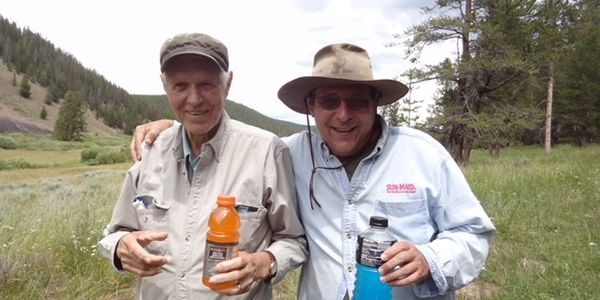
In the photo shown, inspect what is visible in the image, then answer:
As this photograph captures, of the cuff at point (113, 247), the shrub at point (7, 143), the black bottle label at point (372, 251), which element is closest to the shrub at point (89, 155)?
the shrub at point (7, 143)

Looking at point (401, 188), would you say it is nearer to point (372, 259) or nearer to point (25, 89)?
point (372, 259)

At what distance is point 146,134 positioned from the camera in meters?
2.70

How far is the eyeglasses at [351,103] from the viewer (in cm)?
245

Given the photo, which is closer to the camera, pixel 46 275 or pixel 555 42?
pixel 46 275

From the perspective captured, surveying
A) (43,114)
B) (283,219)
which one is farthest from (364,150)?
(43,114)

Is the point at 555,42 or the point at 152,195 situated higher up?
the point at 555,42

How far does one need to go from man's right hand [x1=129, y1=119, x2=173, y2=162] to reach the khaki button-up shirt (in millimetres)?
148

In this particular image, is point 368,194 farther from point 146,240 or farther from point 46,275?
point 46,275

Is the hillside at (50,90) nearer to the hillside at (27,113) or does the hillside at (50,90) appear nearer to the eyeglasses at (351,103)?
the hillside at (27,113)

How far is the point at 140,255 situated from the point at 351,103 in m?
1.37

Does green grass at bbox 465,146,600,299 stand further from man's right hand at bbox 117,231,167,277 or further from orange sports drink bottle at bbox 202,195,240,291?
man's right hand at bbox 117,231,167,277

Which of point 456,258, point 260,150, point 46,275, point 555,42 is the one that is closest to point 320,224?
point 260,150

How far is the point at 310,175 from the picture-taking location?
2508mm

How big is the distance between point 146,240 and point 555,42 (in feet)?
63.3
